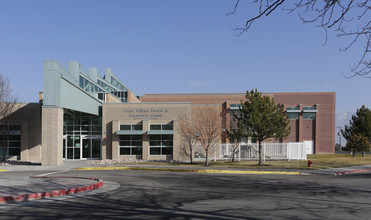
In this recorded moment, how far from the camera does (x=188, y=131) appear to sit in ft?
108

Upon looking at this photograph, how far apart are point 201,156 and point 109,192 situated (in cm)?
2438

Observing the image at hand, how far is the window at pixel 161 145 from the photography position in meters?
37.4

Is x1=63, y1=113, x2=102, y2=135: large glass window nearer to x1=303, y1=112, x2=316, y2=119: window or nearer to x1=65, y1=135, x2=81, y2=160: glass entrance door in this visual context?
x1=65, y1=135, x2=81, y2=160: glass entrance door

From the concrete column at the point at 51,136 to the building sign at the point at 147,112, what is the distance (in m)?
9.93

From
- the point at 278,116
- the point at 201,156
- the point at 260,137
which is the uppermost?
the point at 278,116

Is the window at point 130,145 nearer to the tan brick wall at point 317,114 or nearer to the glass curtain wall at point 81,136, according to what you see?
the glass curtain wall at point 81,136

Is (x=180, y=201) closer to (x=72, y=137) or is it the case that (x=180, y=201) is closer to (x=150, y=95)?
(x=72, y=137)

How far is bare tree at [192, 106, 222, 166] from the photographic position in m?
Answer: 31.8

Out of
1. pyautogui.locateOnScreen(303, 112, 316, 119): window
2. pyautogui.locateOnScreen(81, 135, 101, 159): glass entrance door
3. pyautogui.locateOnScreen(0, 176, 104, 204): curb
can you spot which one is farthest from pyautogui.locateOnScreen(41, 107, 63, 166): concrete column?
pyautogui.locateOnScreen(303, 112, 316, 119): window

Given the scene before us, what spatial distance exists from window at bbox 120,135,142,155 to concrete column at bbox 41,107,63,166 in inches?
354

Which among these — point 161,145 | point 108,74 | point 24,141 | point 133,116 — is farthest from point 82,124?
point 108,74

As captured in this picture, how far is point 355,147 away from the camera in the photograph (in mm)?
44250

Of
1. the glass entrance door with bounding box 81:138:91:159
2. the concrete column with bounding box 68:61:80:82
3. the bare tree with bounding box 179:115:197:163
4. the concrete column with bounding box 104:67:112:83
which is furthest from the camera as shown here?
the concrete column with bounding box 104:67:112:83

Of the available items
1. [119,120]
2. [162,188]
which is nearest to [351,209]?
[162,188]
